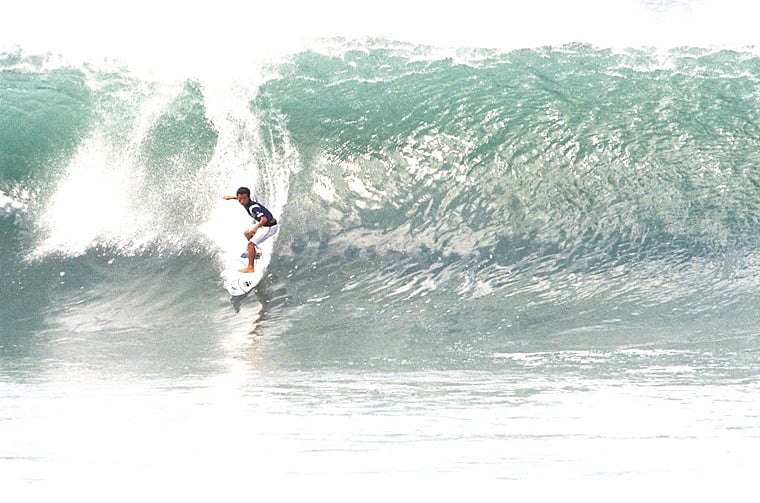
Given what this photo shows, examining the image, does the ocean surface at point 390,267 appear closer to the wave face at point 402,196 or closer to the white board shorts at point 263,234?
the wave face at point 402,196

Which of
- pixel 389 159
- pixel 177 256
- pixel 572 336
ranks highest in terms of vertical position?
pixel 389 159

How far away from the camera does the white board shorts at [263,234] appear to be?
7.80 meters

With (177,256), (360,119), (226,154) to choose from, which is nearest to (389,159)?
(360,119)

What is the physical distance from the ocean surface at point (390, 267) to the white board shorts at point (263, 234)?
12.0 inches

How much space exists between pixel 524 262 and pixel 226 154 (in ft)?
10.0

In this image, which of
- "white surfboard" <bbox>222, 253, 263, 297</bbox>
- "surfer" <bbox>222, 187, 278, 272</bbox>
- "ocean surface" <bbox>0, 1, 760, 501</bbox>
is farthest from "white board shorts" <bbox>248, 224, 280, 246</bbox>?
"ocean surface" <bbox>0, 1, 760, 501</bbox>

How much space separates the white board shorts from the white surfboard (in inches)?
4.6

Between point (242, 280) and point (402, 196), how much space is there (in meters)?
1.83

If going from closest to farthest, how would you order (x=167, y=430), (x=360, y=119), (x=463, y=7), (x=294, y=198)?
(x=167, y=430), (x=294, y=198), (x=360, y=119), (x=463, y=7)

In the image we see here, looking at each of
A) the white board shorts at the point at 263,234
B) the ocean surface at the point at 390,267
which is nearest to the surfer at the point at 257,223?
the white board shorts at the point at 263,234

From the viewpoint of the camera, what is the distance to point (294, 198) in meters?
8.82

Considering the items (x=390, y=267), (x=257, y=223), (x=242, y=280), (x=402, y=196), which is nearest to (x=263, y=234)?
(x=257, y=223)

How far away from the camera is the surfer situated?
749cm

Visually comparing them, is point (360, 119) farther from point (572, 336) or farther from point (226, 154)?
point (572, 336)
